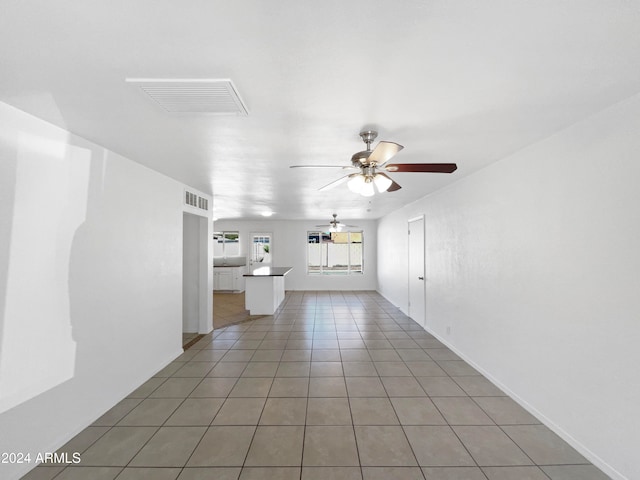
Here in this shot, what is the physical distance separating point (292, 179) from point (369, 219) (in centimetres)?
593

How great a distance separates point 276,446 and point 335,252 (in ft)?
24.9

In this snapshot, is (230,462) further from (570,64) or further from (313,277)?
(313,277)

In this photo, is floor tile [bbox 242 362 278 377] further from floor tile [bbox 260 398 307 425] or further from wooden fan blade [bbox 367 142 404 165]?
wooden fan blade [bbox 367 142 404 165]

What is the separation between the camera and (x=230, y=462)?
2.07m

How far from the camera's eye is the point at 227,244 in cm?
984

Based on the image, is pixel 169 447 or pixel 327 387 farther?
pixel 327 387

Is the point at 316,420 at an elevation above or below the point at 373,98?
below

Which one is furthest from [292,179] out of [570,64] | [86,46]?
[570,64]

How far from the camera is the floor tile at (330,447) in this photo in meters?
2.07

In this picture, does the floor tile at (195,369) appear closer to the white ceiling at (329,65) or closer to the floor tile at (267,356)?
the floor tile at (267,356)

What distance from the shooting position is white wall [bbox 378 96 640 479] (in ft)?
5.92

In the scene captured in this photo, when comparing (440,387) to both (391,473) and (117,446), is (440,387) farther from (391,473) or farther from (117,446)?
(117,446)

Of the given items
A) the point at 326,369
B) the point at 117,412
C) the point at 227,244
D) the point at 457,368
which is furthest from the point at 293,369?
the point at 227,244

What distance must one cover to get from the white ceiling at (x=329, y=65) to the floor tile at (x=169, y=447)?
239cm
